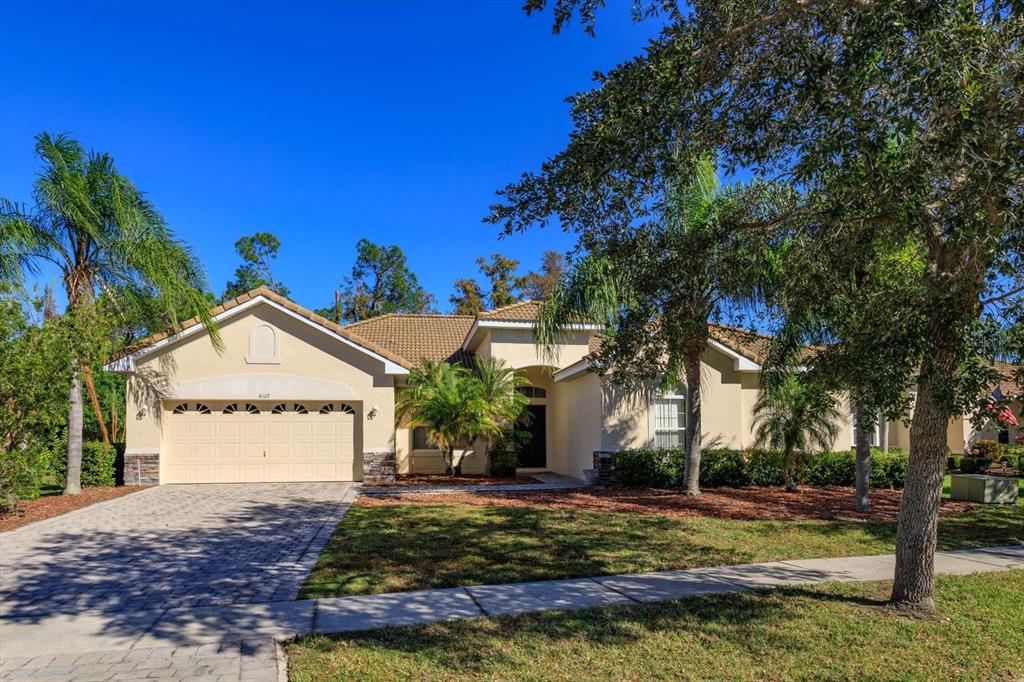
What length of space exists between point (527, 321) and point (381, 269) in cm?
2916

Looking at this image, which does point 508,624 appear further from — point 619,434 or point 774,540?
point 619,434

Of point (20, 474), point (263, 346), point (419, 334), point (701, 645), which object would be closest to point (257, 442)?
point (263, 346)

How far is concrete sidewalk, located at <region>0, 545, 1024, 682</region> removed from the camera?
5566 mm

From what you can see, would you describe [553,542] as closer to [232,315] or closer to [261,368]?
[261,368]

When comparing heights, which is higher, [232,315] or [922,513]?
[232,315]

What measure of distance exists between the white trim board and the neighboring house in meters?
0.03

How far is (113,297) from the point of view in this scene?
54.2 ft

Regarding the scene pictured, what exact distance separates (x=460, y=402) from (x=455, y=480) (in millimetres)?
2278

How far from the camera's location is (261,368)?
18.2 m

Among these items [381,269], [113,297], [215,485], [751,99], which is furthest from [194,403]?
→ [381,269]

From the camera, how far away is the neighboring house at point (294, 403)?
17.5m

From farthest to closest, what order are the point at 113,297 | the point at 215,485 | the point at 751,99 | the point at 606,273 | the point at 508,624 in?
the point at 215,485 → the point at 113,297 → the point at 606,273 → the point at 751,99 → the point at 508,624

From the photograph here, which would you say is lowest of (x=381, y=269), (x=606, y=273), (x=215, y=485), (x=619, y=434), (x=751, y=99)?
(x=215, y=485)

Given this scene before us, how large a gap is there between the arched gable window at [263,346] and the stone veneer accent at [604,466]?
899 centimetres
